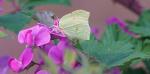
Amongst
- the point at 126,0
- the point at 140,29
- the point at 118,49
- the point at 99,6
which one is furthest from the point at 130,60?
the point at 99,6

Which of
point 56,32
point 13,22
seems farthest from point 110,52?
point 13,22

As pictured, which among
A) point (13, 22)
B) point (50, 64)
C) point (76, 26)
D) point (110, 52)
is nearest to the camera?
point (50, 64)

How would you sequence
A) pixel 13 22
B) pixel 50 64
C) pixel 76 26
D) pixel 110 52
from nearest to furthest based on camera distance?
1. pixel 50 64
2. pixel 76 26
3. pixel 110 52
4. pixel 13 22

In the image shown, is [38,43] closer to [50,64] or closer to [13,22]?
[50,64]

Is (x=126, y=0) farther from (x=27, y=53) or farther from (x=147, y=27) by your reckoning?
(x=27, y=53)

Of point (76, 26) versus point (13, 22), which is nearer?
point (76, 26)

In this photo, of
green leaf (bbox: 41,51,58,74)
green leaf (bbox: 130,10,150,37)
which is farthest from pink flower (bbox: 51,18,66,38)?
green leaf (bbox: 130,10,150,37)

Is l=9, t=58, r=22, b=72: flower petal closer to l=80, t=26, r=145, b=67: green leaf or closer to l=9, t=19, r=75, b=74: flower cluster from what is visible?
l=9, t=19, r=75, b=74: flower cluster
